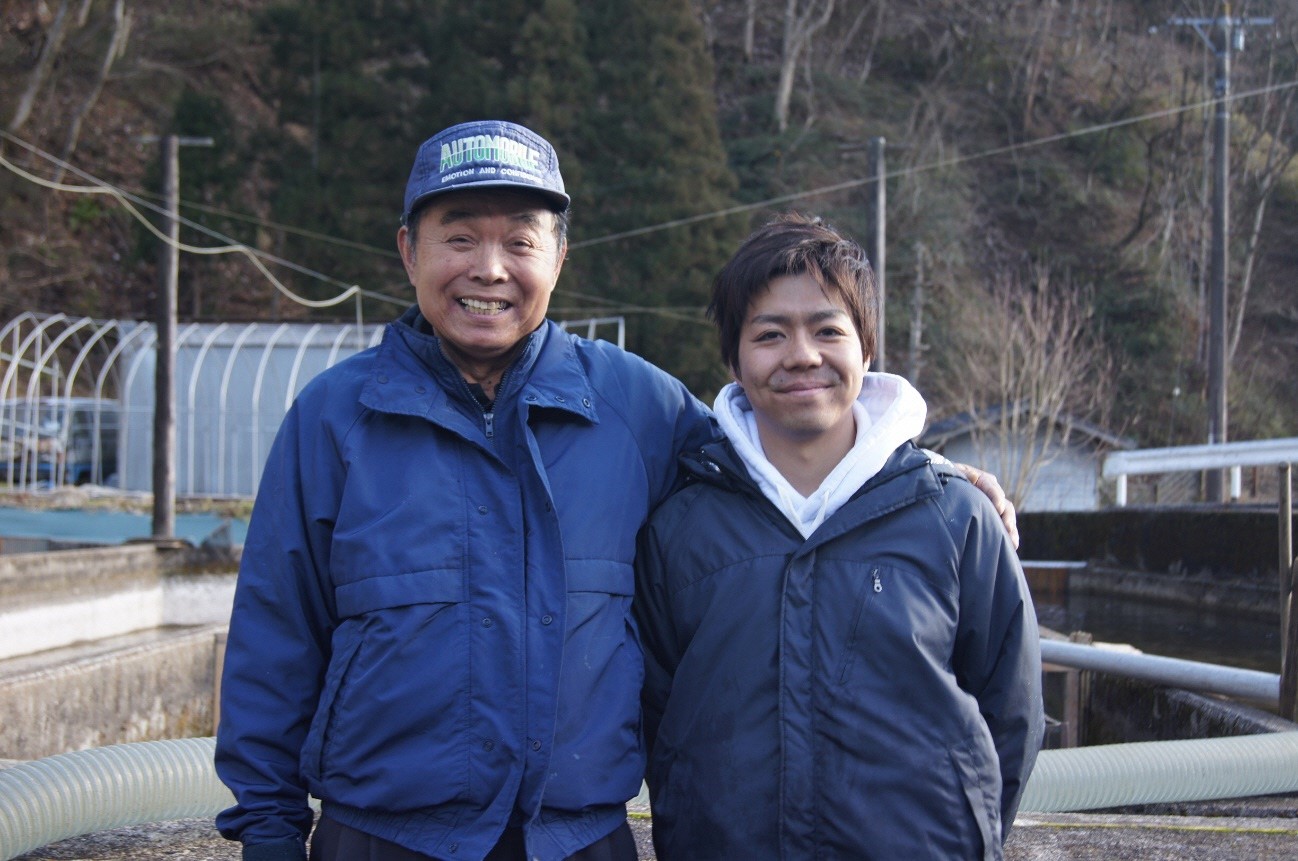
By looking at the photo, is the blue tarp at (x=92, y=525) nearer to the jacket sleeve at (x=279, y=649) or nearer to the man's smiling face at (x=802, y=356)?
the jacket sleeve at (x=279, y=649)

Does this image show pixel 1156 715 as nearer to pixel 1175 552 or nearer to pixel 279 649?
pixel 279 649

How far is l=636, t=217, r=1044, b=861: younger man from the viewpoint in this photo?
7.22ft

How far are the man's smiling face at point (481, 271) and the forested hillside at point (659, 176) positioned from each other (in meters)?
22.4

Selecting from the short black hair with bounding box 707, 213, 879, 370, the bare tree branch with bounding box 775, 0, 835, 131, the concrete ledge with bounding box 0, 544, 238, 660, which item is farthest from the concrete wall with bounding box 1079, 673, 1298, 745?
the bare tree branch with bounding box 775, 0, 835, 131

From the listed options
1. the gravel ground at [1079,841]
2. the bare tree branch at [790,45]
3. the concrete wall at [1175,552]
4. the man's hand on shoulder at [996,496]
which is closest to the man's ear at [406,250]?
the man's hand on shoulder at [996,496]

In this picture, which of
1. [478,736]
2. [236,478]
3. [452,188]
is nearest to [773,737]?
[478,736]

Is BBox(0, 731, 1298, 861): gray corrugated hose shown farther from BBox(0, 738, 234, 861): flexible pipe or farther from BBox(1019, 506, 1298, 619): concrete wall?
BBox(1019, 506, 1298, 619): concrete wall

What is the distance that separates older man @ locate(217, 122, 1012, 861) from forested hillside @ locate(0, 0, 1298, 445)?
22.4m

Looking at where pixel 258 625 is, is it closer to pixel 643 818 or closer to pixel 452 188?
pixel 452 188

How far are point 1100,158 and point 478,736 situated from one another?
39.1 m

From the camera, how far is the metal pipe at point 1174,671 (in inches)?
234

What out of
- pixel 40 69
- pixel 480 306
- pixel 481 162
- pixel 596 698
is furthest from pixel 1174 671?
pixel 40 69

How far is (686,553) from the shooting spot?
7.76 feet

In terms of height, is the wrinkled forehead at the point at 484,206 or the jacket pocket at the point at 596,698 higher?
the wrinkled forehead at the point at 484,206
